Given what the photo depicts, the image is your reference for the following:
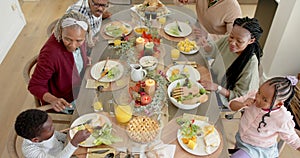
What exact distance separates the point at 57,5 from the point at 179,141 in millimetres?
3464

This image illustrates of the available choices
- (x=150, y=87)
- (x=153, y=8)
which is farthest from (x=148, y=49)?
(x=153, y=8)

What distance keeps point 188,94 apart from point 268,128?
0.51m

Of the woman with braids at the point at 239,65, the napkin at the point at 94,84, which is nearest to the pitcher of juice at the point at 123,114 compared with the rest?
the napkin at the point at 94,84

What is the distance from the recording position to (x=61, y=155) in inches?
59.2

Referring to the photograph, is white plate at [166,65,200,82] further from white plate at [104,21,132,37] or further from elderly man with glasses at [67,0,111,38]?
elderly man with glasses at [67,0,111,38]

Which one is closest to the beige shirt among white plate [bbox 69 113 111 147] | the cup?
the cup

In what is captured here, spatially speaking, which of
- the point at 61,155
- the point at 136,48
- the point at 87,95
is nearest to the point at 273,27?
the point at 136,48

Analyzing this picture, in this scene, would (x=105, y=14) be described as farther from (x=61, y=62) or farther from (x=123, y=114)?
(x=123, y=114)

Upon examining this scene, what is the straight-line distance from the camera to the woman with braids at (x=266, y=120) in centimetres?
164

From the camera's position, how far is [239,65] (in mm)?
2080

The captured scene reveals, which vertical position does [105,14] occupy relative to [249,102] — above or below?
above

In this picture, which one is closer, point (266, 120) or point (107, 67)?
point (266, 120)

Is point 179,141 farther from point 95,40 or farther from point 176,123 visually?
point 95,40

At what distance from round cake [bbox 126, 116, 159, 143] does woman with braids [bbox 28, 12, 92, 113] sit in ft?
1.62
